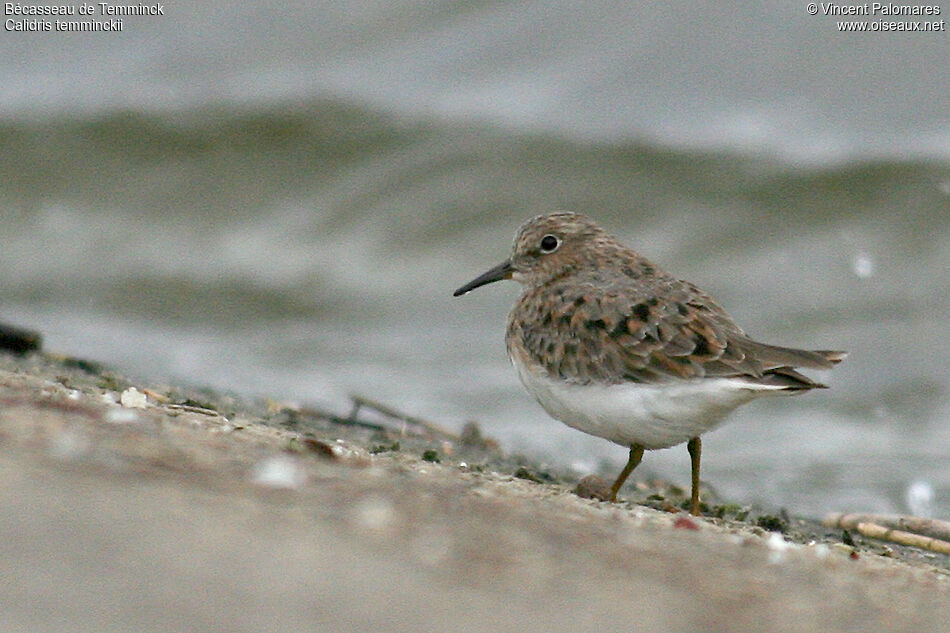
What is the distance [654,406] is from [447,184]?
28.9 ft

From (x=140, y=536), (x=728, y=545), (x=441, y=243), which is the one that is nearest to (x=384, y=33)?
(x=441, y=243)

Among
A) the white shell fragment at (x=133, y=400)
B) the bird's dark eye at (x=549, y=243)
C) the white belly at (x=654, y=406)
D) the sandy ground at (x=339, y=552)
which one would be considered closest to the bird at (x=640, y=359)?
the white belly at (x=654, y=406)

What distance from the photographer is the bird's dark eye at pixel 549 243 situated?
7004mm

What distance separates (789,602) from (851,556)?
4.34 feet

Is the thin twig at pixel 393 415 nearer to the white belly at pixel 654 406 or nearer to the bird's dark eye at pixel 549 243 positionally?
the bird's dark eye at pixel 549 243

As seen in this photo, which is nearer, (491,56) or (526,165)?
(526,165)

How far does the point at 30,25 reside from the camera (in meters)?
16.2

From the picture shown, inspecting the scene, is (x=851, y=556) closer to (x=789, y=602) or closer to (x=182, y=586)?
(x=789, y=602)

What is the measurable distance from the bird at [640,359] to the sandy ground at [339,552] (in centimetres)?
50

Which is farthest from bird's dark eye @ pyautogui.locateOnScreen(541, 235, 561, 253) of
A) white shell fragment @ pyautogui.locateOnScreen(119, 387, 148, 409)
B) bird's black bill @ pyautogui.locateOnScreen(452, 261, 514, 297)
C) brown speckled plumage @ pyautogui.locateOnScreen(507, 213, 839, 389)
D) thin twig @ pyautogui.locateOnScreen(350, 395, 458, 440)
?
white shell fragment @ pyautogui.locateOnScreen(119, 387, 148, 409)

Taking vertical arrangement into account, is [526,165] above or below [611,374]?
above

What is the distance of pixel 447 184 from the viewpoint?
46.9 ft

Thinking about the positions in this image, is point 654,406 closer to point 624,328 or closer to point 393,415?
point 624,328

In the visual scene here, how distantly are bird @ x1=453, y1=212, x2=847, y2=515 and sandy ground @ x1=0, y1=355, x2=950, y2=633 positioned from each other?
0.50 m
